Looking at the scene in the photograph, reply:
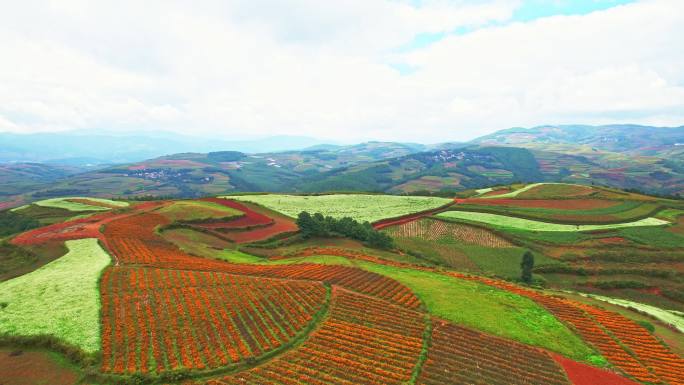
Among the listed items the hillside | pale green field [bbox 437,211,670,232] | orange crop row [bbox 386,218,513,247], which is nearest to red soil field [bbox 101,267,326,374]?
the hillside

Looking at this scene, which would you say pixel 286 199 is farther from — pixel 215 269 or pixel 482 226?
pixel 215 269

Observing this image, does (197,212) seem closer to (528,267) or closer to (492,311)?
(492,311)

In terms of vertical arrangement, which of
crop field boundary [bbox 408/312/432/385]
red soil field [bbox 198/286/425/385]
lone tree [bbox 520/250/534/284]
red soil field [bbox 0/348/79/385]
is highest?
red soil field [bbox 0/348/79/385]

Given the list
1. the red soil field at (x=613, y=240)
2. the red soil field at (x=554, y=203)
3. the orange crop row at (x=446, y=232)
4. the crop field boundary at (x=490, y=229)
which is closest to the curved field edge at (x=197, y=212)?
the orange crop row at (x=446, y=232)

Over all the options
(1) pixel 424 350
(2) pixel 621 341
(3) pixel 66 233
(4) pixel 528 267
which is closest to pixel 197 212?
(3) pixel 66 233

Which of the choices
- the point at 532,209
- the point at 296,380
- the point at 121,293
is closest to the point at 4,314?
the point at 121,293

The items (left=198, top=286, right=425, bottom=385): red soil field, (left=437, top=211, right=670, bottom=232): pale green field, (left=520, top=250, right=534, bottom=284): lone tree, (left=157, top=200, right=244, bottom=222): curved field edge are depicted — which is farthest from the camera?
(left=437, top=211, right=670, bottom=232): pale green field

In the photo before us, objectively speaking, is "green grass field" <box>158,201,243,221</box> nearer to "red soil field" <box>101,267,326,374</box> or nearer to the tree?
the tree
